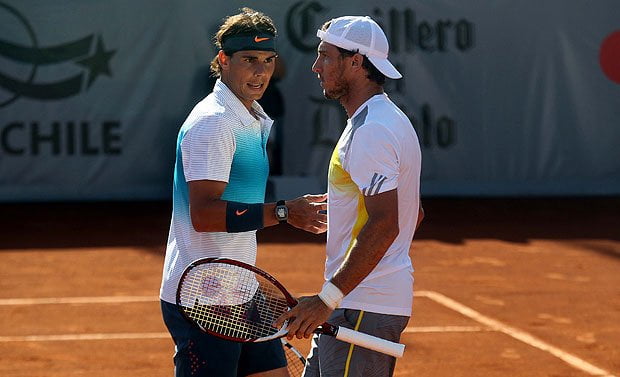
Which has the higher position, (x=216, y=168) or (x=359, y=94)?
(x=359, y=94)

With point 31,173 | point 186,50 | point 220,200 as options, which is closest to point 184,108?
point 186,50

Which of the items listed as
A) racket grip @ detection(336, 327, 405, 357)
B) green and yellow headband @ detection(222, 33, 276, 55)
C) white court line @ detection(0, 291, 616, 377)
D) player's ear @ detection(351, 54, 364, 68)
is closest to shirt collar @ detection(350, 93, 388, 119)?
player's ear @ detection(351, 54, 364, 68)

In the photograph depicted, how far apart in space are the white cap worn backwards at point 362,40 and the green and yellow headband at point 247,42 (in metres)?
0.43

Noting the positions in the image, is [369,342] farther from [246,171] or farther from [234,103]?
[234,103]

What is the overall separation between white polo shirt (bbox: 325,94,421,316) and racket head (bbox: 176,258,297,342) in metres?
0.25

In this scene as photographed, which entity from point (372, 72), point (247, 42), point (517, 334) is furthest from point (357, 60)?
point (517, 334)

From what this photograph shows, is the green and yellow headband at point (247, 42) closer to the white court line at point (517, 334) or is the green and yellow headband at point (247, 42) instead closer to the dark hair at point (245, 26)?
the dark hair at point (245, 26)

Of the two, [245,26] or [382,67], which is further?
[245,26]

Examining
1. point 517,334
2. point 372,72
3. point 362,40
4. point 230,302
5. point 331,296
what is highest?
point 362,40

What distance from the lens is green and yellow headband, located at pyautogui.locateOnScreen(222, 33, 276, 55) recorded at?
4.38 meters

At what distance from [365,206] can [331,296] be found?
1.03 feet

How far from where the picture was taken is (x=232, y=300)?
4.17 meters

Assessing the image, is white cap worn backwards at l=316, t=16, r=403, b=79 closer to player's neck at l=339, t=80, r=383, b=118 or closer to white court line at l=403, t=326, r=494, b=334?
player's neck at l=339, t=80, r=383, b=118

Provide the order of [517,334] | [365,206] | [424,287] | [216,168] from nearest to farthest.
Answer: [365,206] → [216,168] → [517,334] → [424,287]
